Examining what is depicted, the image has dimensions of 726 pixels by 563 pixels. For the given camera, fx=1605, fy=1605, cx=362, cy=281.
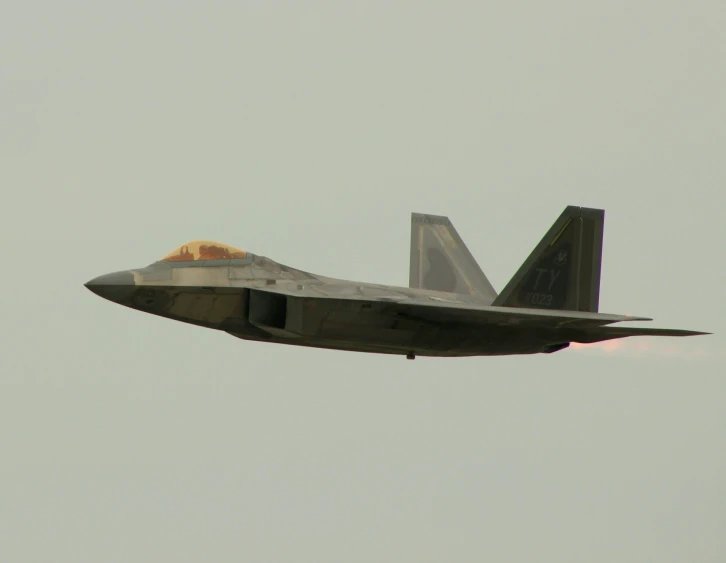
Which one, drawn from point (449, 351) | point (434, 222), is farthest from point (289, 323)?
point (434, 222)

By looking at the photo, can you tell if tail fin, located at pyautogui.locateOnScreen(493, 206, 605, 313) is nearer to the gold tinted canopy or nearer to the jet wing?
the jet wing

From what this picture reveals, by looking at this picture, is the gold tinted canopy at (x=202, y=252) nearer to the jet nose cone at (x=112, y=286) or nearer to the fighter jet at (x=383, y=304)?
the fighter jet at (x=383, y=304)

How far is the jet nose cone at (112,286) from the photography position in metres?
Result: 33.0

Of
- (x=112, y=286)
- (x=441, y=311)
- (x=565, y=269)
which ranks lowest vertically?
(x=441, y=311)

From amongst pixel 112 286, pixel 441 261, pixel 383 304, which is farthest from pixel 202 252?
pixel 441 261

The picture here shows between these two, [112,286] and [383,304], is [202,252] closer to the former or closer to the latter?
[112,286]

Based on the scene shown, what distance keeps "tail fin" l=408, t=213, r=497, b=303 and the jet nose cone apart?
31.8ft

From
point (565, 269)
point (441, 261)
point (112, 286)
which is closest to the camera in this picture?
point (112, 286)

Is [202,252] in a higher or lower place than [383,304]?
higher

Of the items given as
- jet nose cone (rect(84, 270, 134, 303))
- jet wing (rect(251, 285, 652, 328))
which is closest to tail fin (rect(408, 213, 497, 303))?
jet wing (rect(251, 285, 652, 328))

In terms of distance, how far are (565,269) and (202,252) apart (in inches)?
336

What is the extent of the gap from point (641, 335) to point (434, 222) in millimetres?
8326

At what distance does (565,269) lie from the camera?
36844 millimetres

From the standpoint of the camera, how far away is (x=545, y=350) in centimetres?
3672
